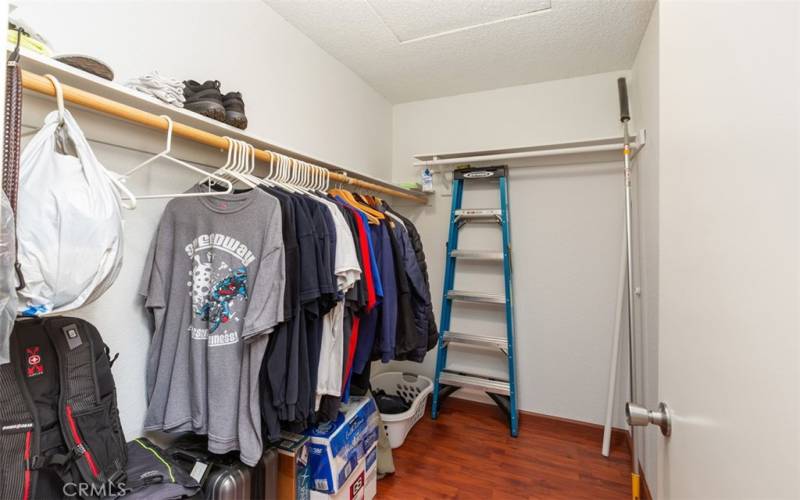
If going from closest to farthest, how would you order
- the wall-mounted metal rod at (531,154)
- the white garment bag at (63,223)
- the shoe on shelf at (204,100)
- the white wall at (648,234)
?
the white garment bag at (63,223), the shoe on shelf at (204,100), the white wall at (648,234), the wall-mounted metal rod at (531,154)

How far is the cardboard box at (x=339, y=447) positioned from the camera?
1480mm

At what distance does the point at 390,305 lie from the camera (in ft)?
5.47

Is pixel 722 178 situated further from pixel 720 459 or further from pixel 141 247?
pixel 141 247

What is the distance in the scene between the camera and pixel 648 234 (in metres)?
1.81

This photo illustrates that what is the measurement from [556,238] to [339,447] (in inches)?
78.1

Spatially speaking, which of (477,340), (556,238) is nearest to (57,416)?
(477,340)

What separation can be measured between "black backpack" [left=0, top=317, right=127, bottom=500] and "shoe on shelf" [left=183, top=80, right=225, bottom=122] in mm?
764

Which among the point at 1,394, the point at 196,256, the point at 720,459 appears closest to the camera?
the point at 720,459

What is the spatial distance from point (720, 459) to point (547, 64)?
2.45 m

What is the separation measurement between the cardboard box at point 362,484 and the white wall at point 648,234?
134 centimetres

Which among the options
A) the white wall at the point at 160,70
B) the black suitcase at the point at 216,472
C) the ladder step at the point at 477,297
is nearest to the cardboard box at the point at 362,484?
the black suitcase at the point at 216,472

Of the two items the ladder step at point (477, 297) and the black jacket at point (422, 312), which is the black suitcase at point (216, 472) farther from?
the ladder step at point (477, 297)

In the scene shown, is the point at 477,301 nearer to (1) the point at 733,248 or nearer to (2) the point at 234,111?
(2) the point at 234,111

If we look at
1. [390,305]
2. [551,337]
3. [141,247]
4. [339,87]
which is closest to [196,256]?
[141,247]
